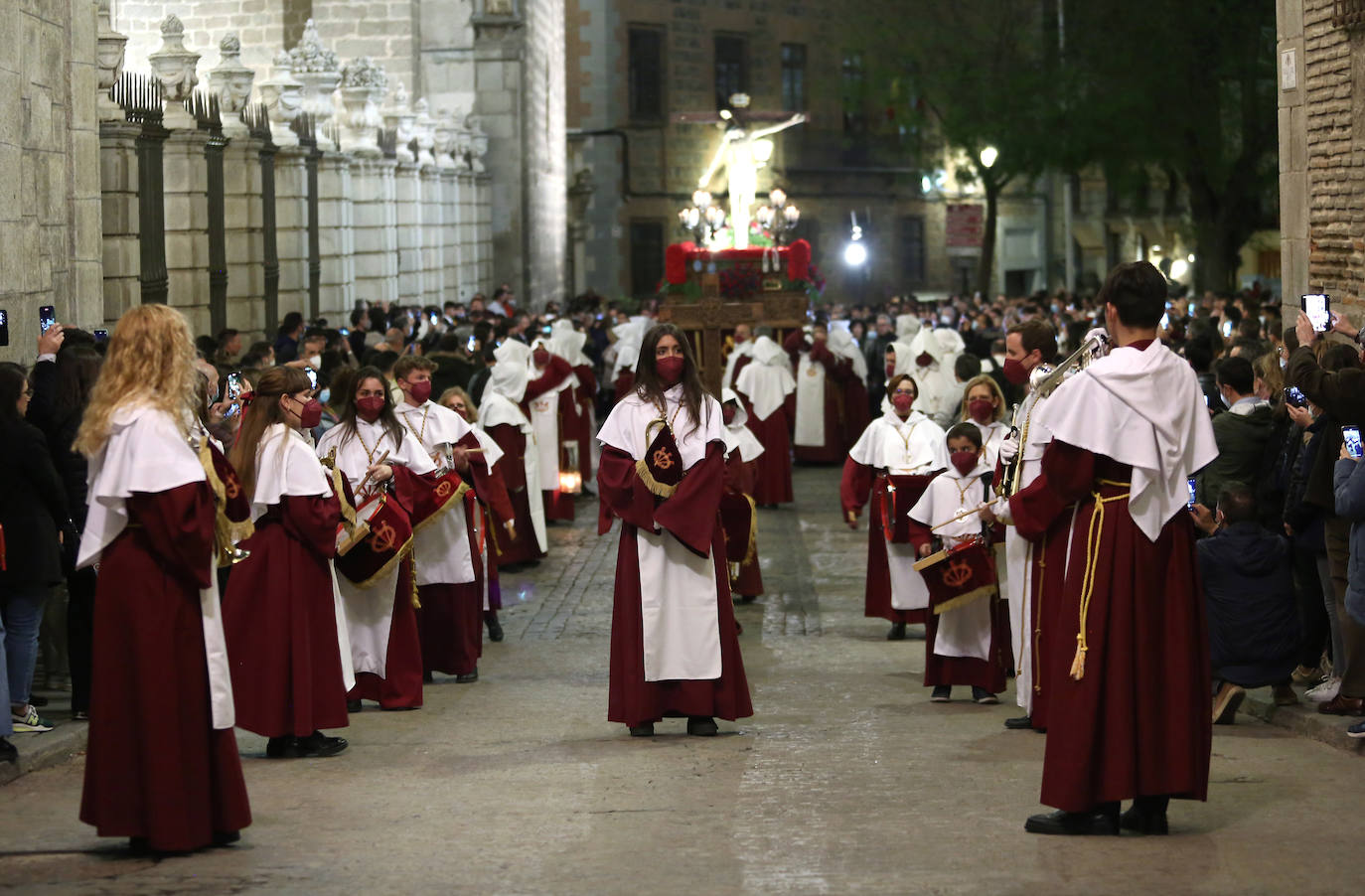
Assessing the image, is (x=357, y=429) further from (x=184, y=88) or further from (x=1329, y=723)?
(x=184, y=88)

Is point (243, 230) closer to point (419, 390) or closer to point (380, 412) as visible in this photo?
point (419, 390)

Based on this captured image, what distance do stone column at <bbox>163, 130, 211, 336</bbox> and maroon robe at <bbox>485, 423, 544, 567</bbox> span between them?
3013 millimetres

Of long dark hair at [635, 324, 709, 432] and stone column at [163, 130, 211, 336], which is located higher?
stone column at [163, 130, 211, 336]

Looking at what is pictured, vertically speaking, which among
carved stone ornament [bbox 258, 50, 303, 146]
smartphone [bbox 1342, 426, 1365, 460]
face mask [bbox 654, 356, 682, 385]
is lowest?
smartphone [bbox 1342, 426, 1365, 460]

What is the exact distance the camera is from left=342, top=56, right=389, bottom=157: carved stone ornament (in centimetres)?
2420

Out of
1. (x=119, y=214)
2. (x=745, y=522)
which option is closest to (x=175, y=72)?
(x=119, y=214)

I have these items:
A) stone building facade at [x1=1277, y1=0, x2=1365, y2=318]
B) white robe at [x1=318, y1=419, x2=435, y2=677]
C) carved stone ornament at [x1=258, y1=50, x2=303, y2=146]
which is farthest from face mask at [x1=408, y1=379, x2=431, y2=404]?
carved stone ornament at [x1=258, y1=50, x2=303, y2=146]

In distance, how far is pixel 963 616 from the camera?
10.5m

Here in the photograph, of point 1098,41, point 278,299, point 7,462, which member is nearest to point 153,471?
point 7,462

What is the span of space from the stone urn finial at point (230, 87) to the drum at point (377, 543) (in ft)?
31.5

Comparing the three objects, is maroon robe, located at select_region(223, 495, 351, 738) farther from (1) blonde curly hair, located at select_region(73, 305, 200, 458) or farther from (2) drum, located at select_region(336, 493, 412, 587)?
(1) blonde curly hair, located at select_region(73, 305, 200, 458)

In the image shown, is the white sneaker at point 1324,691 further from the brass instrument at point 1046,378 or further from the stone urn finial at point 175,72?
the stone urn finial at point 175,72

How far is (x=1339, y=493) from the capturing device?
8.37 meters

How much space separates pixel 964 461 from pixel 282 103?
11875 millimetres
